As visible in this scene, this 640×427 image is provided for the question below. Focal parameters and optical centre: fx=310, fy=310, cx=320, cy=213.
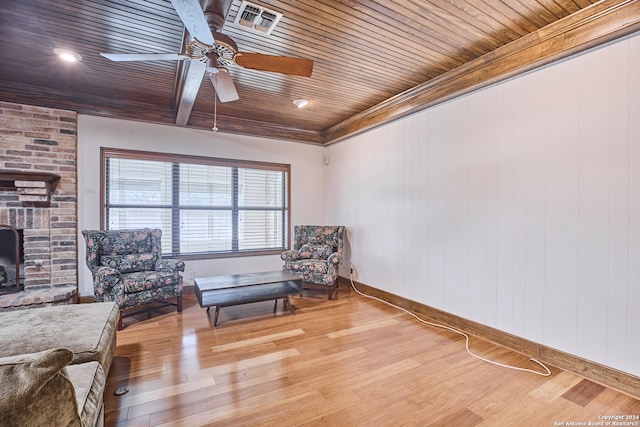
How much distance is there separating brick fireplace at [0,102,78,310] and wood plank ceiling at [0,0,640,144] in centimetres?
29

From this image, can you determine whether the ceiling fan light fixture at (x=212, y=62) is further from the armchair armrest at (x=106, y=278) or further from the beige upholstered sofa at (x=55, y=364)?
the armchair armrest at (x=106, y=278)

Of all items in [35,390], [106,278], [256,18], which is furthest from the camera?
[106,278]

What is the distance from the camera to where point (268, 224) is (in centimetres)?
548

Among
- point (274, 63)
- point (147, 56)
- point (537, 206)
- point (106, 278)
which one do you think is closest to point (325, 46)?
point (274, 63)

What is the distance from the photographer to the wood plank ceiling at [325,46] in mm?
2287

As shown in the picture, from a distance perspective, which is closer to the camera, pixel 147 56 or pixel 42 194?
pixel 147 56

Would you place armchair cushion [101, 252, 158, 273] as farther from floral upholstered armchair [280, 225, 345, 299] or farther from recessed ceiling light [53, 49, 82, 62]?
recessed ceiling light [53, 49, 82, 62]

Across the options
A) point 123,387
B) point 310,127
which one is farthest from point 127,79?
point 123,387

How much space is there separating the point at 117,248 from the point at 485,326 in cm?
428

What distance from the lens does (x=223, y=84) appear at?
2.84 m

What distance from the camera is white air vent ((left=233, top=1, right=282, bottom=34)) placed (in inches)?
90.6

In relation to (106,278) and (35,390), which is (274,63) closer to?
(35,390)

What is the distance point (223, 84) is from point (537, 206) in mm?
2994

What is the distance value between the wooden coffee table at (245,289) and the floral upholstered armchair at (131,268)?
1.32 feet
